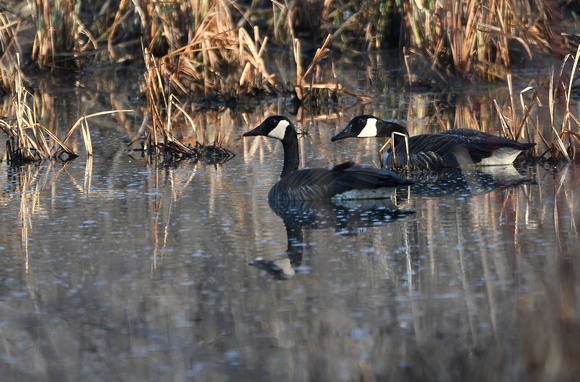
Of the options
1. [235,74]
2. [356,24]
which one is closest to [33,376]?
[235,74]

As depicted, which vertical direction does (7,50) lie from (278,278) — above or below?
above

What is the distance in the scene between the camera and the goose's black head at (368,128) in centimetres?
1020

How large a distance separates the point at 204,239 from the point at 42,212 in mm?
1769

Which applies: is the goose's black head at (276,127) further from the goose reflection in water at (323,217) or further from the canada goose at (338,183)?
the goose reflection in water at (323,217)

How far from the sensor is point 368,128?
10219mm

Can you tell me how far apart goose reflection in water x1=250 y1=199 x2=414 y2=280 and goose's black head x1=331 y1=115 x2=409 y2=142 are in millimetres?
2212

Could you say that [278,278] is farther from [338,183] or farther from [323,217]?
[338,183]

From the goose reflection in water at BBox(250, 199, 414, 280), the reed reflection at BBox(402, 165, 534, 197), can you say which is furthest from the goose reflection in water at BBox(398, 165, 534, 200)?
the goose reflection in water at BBox(250, 199, 414, 280)

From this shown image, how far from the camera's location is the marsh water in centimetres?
454

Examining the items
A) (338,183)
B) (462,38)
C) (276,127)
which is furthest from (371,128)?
(462,38)

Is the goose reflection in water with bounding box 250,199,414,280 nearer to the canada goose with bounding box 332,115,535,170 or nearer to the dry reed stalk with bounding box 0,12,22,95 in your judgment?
the canada goose with bounding box 332,115,535,170

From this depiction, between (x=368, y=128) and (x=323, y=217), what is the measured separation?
2830 mm

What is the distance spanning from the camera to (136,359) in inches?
182

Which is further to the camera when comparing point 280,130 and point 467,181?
point 280,130
